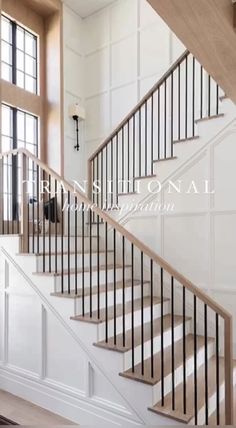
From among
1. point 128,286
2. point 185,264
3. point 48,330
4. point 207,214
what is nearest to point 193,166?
point 207,214

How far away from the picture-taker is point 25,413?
2.90 m

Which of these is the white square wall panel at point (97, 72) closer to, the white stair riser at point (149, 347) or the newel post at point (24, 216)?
the newel post at point (24, 216)

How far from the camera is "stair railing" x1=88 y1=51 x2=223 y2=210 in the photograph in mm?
Result: 4375

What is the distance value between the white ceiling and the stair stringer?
451cm

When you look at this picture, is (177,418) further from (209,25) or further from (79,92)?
(79,92)

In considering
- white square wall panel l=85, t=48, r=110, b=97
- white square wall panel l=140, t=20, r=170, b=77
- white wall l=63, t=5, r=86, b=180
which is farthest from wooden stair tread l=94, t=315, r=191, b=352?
white square wall panel l=85, t=48, r=110, b=97

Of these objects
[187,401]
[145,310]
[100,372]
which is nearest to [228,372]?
[187,401]

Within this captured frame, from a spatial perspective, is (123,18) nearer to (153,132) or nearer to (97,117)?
(97,117)

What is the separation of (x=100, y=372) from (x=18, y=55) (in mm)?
4677

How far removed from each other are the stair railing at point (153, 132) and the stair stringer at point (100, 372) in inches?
63.6

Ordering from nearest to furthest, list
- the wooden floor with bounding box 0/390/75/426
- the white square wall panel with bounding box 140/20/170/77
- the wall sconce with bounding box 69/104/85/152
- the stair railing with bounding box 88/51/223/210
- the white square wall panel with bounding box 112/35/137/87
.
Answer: the wooden floor with bounding box 0/390/75/426, the stair railing with bounding box 88/51/223/210, the white square wall panel with bounding box 140/20/170/77, the white square wall panel with bounding box 112/35/137/87, the wall sconce with bounding box 69/104/85/152

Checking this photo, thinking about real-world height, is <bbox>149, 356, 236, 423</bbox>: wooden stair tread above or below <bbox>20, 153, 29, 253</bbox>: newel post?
below

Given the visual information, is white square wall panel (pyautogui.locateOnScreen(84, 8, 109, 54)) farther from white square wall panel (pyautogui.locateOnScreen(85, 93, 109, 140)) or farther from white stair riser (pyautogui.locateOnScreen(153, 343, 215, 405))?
white stair riser (pyautogui.locateOnScreen(153, 343, 215, 405))

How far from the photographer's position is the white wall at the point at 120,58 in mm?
4969
